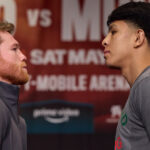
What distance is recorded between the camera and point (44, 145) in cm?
218

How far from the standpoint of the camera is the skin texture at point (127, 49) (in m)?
0.86

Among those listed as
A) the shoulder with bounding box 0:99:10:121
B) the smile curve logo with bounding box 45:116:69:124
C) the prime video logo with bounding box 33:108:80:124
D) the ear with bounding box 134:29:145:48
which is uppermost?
the ear with bounding box 134:29:145:48

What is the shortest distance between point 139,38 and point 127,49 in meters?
0.05

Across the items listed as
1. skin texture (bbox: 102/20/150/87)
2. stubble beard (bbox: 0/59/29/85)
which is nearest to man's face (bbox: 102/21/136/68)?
skin texture (bbox: 102/20/150/87)

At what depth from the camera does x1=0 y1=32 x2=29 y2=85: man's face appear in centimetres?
112

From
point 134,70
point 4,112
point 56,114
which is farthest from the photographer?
point 56,114

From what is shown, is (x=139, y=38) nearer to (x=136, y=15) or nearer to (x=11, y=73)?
(x=136, y=15)

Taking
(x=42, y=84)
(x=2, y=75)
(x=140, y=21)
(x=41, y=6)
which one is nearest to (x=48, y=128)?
(x=42, y=84)

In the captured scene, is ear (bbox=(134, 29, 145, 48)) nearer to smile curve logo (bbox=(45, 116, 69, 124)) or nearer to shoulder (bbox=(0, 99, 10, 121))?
shoulder (bbox=(0, 99, 10, 121))

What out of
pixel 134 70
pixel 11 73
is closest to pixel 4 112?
pixel 11 73

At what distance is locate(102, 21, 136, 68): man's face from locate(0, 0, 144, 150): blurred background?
1.27 meters

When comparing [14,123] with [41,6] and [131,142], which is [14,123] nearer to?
A: [131,142]

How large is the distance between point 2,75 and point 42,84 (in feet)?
3.55

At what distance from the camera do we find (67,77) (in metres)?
2.20
